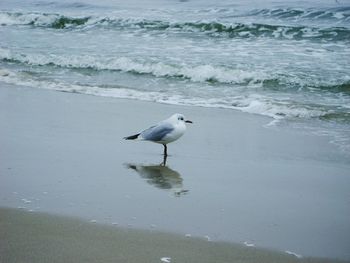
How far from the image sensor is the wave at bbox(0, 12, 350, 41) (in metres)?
14.3

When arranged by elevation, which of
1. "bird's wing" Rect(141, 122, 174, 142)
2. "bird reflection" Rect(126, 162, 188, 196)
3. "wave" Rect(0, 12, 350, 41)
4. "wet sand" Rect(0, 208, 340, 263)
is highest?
"wave" Rect(0, 12, 350, 41)

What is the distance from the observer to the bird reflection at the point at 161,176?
15.6ft

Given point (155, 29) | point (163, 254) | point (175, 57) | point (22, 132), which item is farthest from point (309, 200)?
point (155, 29)

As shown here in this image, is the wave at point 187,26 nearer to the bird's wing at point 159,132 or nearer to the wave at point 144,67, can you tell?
the wave at point 144,67

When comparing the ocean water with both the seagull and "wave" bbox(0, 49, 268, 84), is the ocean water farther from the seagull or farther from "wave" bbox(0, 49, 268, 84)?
the seagull

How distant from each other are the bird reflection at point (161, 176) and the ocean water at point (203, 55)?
1.92 metres

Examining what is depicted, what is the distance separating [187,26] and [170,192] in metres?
11.9

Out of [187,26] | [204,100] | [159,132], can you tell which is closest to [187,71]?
[204,100]

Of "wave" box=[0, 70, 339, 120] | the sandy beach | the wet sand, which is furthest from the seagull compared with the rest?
"wave" box=[0, 70, 339, 120]

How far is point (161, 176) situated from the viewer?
5.10m

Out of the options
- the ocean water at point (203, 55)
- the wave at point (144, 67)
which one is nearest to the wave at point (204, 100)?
the ocean water at point (203, 55)

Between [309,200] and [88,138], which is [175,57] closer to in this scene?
[88,138]

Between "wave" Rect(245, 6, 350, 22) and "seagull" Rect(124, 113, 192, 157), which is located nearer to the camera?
"seagull" Rect(124, 113, 192, 157)

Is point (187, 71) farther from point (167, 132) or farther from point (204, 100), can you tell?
point (167, 132)
